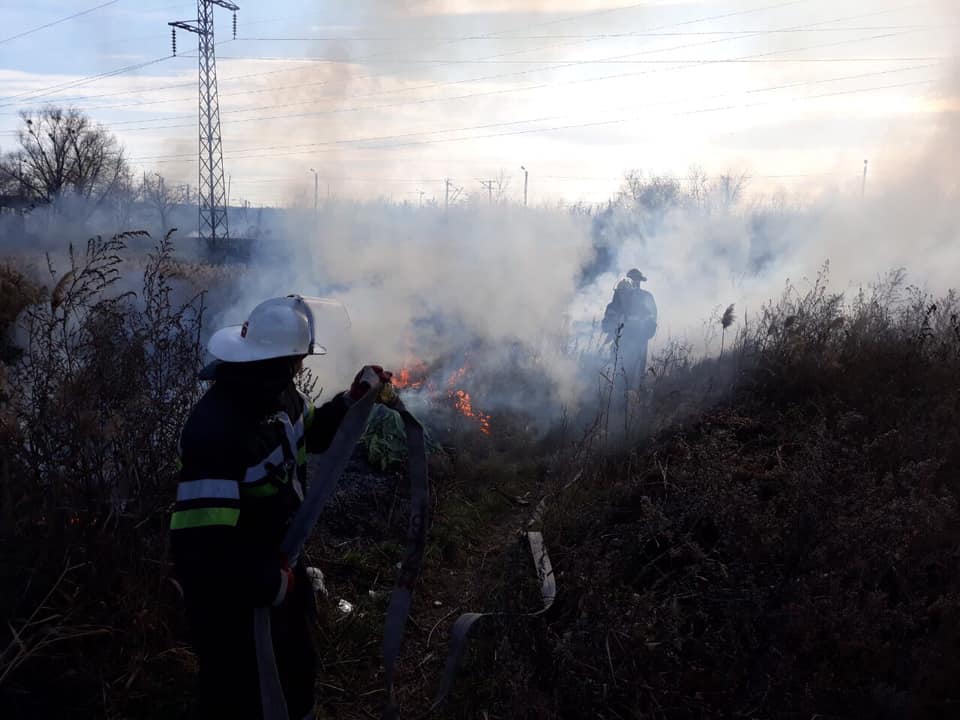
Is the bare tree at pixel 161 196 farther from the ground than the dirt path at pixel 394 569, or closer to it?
farther from the ground

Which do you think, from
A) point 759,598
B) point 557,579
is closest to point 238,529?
point 759,598

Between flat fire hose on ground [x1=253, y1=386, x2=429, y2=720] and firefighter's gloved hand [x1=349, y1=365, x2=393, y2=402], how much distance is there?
0.03 m

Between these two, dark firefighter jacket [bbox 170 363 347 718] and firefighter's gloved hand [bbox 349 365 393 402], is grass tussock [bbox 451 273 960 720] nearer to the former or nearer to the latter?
dark firefighter jacket [bbox 170 363 347 718]

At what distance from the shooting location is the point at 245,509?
8.52 feet

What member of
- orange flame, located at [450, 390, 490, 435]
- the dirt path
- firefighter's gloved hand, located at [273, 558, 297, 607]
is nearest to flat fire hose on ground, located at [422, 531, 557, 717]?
the dirt path

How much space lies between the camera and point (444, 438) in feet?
25.9

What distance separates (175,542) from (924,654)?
3.15m

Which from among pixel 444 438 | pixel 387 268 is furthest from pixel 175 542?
pixel 387 268

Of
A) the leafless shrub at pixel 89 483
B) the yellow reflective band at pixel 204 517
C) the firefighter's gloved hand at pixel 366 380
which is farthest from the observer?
the leafless shrub at pixel 89 483

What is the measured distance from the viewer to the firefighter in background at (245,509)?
237 centimetres

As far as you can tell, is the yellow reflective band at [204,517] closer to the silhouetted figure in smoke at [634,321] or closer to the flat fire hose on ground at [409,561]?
the flat fire hose on ground at [409,561]

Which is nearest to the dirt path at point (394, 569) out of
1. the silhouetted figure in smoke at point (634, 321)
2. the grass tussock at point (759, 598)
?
the grass tussock at point (759, 598)

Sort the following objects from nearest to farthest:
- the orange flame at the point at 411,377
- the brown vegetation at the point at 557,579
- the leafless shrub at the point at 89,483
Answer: the brown vegetation at the point at 557,579 < the leafless shrub at the point at 89,483 < the orange flame at the point at 411,377

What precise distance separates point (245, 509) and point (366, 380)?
0.71 metres
